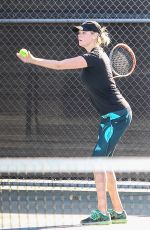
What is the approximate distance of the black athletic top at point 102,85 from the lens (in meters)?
4.57

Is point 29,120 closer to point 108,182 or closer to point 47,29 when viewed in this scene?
point 47,29

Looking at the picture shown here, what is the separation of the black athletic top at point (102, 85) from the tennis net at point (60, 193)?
1.30ft

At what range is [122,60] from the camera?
5.21 m

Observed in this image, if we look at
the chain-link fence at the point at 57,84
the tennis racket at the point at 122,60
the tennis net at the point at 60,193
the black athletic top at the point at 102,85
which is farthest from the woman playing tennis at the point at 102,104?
the chain-link fence at the point at 57,84

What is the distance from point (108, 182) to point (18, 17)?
242 centimetres

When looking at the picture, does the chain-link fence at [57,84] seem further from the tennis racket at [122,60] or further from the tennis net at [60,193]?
the tennis racket at [122,60]

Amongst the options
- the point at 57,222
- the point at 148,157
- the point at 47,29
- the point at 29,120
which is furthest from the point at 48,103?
the point at 57,222

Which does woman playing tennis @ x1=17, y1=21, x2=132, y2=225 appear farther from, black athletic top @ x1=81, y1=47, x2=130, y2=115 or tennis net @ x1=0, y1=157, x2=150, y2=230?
tennis net @ x1=0, y1=157, x2=150, y2=230

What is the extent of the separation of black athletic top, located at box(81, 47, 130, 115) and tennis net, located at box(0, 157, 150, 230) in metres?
0.40

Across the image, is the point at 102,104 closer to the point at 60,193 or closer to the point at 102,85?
the point at 102,85

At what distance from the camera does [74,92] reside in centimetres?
648

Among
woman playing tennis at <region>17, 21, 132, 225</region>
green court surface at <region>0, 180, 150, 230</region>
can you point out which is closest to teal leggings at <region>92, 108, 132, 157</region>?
woman playing tennis at <region>17, 21, 132, 225</region>

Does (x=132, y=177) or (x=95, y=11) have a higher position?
(x=95, y=11)

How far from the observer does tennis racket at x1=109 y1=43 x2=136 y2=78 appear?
5.18m
